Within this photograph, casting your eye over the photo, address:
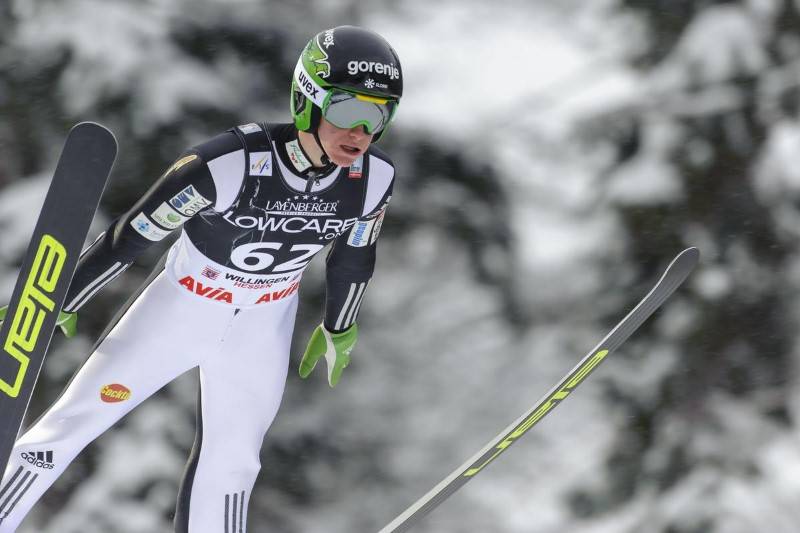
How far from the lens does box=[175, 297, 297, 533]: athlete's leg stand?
7.69ft

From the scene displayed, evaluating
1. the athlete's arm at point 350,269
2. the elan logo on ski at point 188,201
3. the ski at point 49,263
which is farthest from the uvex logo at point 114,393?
the athlete's arm at point 350,269

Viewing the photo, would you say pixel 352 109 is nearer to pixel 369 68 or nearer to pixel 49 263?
pixel 369 68

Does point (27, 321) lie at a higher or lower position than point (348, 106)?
lower

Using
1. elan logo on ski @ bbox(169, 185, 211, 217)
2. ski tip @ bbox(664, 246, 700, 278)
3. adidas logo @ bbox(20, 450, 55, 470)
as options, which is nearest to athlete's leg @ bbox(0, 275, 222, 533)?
adidas logo @ bbox(20, 450, 55, 470)

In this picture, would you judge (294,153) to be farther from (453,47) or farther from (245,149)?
(453,47)

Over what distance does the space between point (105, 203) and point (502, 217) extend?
1.84 m

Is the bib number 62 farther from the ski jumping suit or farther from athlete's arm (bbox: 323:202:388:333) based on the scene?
athlete's arm (bbox: 323:202:388:333)

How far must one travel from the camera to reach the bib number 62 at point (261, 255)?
2.24 m

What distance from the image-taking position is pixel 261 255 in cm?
226

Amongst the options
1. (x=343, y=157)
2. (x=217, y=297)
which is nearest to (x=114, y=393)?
(x=217, y=297)

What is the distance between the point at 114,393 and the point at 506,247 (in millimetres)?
2867

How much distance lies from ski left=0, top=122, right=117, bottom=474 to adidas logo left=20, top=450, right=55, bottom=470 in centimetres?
25

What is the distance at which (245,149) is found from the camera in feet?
7.09

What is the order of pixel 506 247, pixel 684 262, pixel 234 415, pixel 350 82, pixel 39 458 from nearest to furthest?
pixel 350 82, pixel 39 458, pixel 234 415, pixel 684 262, pixel 506 247
